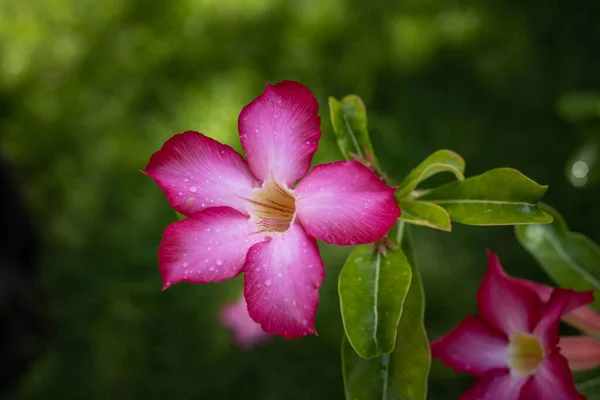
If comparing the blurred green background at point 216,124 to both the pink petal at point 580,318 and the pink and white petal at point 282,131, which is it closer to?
the pink petal at point 580,318

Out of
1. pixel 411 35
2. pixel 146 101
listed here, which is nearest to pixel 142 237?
pixel 146 101

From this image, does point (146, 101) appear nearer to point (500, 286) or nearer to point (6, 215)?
point (6, 215)

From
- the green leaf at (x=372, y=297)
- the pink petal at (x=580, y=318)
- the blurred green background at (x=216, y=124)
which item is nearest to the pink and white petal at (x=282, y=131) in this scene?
the green leaf at (x=372, y=297)

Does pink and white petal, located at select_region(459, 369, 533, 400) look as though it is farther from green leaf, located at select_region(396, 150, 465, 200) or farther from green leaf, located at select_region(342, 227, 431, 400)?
green leaf, located at select_region(396, 150, 465, 200)

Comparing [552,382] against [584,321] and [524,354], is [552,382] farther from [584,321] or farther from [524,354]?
[584,321]

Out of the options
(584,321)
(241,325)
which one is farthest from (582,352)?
(241,325)

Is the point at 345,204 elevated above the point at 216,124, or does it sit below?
above
